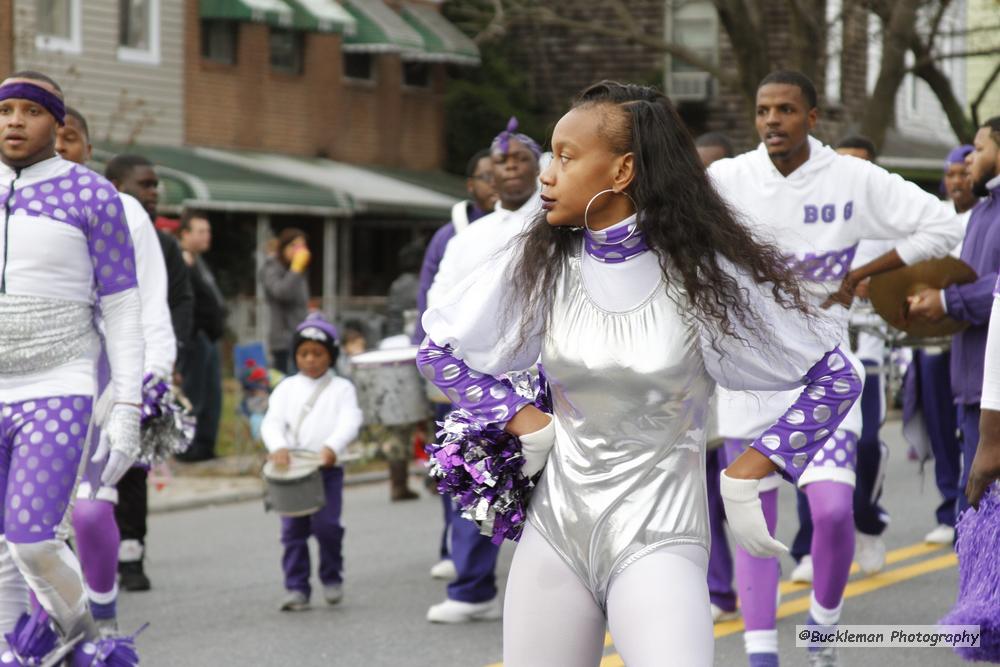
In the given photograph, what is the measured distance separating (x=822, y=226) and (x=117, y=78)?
763 inches

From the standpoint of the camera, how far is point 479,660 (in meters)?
7.19

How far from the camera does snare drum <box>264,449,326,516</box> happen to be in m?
8.19

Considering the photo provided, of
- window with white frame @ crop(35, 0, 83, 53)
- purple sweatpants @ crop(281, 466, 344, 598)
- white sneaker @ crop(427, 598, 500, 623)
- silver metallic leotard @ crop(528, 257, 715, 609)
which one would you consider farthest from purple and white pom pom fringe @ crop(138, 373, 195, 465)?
window with white frame @ crop(35, 0, 83, 53)

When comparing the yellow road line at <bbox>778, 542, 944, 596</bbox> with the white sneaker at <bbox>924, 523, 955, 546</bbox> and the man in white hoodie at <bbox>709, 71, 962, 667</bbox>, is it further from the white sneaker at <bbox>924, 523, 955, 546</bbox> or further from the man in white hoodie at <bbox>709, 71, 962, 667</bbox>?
the man in white hoodie at <bbox>709, 71, 962, 667</bbox>

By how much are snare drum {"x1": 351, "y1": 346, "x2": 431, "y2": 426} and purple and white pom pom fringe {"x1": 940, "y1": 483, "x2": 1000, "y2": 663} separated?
4.71m

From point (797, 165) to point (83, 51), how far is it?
18839mm

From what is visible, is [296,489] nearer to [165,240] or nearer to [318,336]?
[318,336]

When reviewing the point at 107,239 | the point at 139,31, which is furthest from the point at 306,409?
the point at 139,31

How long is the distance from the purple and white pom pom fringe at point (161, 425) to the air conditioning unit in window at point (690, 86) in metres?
24.9

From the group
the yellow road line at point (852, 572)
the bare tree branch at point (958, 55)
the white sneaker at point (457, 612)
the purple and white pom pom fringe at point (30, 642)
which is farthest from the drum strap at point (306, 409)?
the bare tree branch at point (958, 55)

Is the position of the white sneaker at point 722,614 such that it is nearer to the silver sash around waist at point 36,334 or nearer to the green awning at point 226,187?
the silver sash around waist at point 36,334

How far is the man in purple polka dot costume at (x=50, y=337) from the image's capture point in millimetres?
5578

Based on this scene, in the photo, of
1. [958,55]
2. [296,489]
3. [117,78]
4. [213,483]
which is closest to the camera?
[296,489]

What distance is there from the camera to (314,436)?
8.52 meters
